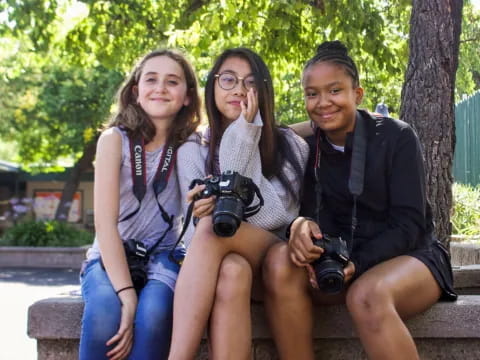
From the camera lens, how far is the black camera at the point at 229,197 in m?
3.10

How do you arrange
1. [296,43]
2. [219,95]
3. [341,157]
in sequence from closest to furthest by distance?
[341,157]
[219,95]
[296,43]

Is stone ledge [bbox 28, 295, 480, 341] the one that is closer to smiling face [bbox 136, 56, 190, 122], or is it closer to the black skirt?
the black skirt

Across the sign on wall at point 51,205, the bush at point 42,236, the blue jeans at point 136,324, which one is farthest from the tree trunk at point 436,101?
the sign on wall at point 51,205

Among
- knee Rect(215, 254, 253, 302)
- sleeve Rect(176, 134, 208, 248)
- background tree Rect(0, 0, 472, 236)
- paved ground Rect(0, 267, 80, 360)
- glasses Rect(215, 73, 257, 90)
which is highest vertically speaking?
background tree Rect(0, 0, 472, 236)

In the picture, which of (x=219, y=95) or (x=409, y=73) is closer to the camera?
(x=219, y=95)

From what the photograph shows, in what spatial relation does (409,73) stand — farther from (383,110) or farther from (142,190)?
(142,190)

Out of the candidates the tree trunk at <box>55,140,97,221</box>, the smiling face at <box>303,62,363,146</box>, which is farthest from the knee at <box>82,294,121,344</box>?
the tree trunk at <box>55,140,97,221</box>

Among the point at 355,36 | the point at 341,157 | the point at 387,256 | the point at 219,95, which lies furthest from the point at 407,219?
the point at 355,36

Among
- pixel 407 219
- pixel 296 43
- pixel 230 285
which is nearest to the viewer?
pixel 230 285

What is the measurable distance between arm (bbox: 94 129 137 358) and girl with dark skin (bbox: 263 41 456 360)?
0.66m

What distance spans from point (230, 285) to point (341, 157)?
948mm

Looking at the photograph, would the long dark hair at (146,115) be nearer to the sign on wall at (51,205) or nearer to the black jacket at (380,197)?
the black jacket at (380,197)

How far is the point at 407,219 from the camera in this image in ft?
11.0

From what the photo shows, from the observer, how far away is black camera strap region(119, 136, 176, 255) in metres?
3.71
